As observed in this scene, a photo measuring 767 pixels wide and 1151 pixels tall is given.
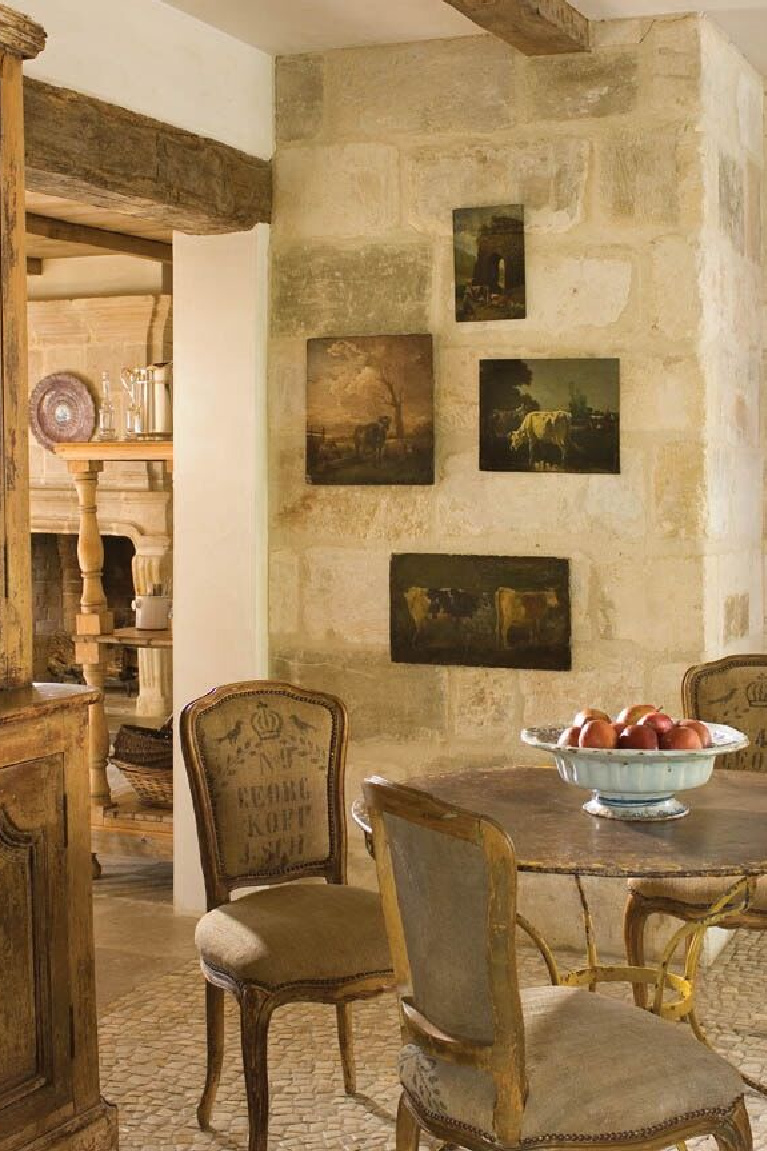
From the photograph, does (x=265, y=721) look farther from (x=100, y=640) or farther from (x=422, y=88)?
(x=100, y=640)

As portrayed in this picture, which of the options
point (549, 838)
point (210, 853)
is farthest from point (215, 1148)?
point (549, 838)

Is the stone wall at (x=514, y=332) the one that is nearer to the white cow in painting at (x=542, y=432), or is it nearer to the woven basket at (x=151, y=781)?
the white cow in painting at (x=542, y=432)

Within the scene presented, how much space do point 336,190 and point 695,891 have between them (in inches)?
92.2

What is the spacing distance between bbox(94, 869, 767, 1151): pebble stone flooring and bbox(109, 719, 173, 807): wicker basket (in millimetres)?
785

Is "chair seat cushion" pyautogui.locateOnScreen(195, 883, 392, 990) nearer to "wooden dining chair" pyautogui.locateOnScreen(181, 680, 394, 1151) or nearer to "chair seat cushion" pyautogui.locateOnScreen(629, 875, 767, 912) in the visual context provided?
"wooden dining chair" pyautogui.locateOnScreen(181, 680, 394, 1151)

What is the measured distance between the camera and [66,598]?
8.89 meters

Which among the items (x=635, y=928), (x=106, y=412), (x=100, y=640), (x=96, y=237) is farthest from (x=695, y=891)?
(x=106, y=412)

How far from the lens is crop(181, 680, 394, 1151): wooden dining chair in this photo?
293 cm

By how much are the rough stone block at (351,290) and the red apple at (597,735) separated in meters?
2.03

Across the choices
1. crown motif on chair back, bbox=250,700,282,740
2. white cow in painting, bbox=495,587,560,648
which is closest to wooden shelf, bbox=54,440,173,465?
white cow in painting, bbox=495,587,560,648

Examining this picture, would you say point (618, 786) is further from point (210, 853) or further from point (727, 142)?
point (727, 142)

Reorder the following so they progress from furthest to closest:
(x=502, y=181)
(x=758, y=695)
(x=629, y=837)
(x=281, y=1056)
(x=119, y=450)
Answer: (x=119, y=450)
(x=502, y=181)
(x=758, y=695)
(x=281, y=1056)
(x=629, y=837)

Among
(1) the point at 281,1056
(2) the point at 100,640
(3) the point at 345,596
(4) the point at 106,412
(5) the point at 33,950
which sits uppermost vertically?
(4) the point at 106,412

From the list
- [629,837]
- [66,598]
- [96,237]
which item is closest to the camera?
[629,837]
